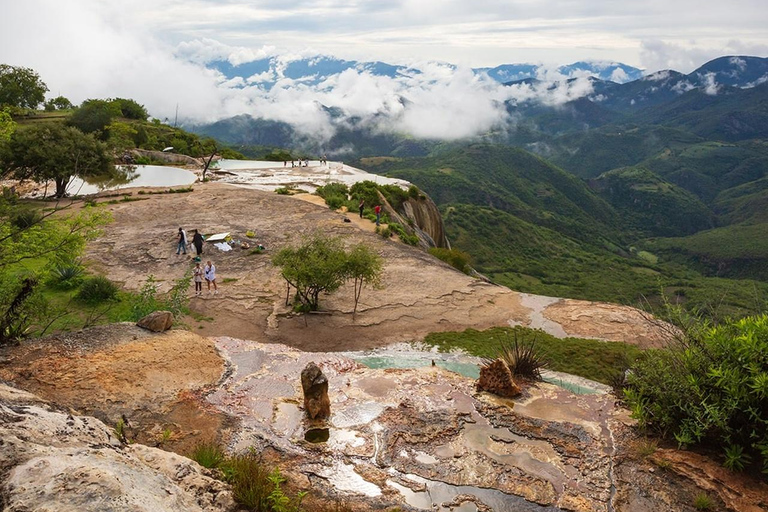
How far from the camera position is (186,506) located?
204 inches

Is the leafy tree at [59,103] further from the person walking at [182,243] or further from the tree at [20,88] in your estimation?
the person walking at [182,243]

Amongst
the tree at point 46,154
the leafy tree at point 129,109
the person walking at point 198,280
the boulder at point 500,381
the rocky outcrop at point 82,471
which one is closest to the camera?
the rocky outcrop at point 82,471

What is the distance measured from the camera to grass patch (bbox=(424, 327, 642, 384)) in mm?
14477

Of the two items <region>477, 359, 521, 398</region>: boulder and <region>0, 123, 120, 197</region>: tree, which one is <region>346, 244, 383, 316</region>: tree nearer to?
<region>477, 359, 521, 398</region>: boulder

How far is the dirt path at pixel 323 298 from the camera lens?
16.2 metres

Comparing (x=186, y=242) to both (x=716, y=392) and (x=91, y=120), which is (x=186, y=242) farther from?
(x=91, y=120)

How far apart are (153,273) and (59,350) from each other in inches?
398

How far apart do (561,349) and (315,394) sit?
374 inches

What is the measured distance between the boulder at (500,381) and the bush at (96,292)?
43.6 feet

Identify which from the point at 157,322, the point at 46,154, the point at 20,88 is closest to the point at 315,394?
the point at 157,322

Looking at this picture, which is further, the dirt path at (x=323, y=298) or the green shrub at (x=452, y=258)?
the green shrub at (x=452, y=258)

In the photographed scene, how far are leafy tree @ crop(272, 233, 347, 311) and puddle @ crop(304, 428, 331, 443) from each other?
301 inches

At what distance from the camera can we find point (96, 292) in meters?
16.7

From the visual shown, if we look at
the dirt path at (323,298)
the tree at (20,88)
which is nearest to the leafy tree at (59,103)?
the tree at (20,88)
